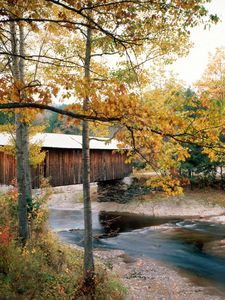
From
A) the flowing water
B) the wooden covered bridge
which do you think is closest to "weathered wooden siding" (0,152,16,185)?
the wooden covered bridge

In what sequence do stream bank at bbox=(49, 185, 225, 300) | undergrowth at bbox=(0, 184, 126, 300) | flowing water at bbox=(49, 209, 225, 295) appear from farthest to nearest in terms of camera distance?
flowing water at bbox=(49, 209, 225, 295) < stream bank at bbox=(49, 185, 225, 300) < undergrowth at bbox=(0, 184, 126, 300)

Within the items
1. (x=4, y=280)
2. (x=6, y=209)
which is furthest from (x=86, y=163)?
(x=4, y=280)

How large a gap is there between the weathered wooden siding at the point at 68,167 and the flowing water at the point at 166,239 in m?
3.31

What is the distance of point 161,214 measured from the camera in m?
26.1

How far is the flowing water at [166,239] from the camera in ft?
46.6

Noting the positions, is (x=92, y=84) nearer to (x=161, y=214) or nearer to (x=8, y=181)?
(x=8, y=181)

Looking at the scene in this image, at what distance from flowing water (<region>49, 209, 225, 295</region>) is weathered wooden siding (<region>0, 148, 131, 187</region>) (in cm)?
331

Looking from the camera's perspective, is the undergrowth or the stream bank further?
the stream bank

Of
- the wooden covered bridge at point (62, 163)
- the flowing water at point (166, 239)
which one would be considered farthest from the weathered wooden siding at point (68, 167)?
the flowing water at point (166, 239)

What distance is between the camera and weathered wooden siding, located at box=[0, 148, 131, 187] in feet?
67.6

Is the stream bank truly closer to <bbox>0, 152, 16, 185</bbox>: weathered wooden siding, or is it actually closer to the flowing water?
the flowing water

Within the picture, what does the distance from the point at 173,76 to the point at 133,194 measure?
11.0m

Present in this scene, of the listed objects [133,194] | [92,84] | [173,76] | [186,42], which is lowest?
[133,194]

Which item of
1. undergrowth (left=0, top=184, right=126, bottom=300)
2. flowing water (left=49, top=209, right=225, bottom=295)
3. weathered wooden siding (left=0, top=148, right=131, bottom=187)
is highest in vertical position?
weathered wooden siding (left=0, top=148, right=131, bottom=187)
